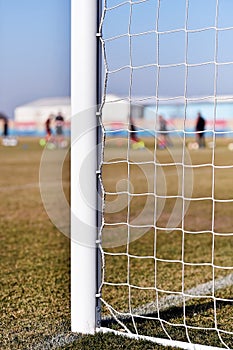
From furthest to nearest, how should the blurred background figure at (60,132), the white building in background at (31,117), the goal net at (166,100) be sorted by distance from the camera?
the white building in background at (31,117)
the blurred background figure at (60,132)
the goal net at (166,100)

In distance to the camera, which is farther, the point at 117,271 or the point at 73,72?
the point at 117,271

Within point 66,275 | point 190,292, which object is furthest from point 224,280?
point 66,275

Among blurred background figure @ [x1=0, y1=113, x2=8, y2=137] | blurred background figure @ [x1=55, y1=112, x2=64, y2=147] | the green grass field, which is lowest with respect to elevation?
blurred background figure @ [x1=0, y1=113, x2=8, y2=137]

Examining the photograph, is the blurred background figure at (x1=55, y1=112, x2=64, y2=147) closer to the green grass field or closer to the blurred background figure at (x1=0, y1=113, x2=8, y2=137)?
the green grass field

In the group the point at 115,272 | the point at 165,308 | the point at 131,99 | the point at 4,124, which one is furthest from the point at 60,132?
the point at 4,124

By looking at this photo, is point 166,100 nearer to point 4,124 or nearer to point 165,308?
point 165,308

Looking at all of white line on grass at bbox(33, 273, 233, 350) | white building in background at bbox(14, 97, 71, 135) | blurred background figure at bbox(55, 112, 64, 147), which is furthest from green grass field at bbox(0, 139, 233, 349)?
white building in background at bbox(14, 97, 71, 135)

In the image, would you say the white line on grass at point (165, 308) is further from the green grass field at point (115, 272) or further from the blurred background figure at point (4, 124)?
the blurred background figure at point (4, 124)

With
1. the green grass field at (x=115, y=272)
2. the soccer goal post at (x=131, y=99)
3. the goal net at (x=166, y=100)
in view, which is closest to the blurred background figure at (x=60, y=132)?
the green grass field at (x=115, y=272)

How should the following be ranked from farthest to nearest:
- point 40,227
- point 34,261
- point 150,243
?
point 40,227 → point 150,243 → point 34,261

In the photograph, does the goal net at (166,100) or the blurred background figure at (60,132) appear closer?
the goal net at (166,100)

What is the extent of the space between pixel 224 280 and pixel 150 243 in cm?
151

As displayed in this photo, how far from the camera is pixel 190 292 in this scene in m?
3.98

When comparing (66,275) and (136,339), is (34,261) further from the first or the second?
(136,339)
